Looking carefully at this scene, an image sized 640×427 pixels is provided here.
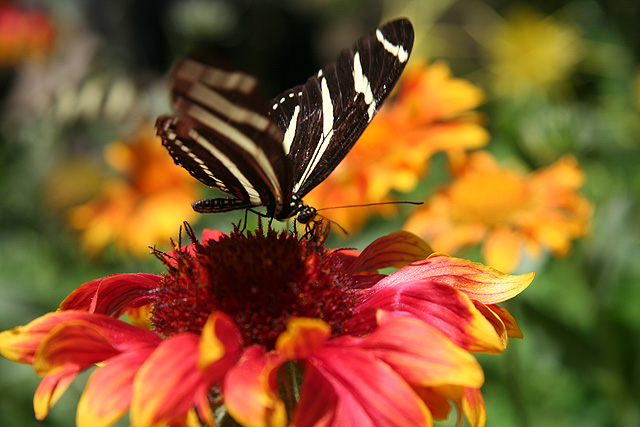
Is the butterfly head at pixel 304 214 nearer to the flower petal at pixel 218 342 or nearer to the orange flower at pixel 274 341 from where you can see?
the orange flower at pixel 274 341

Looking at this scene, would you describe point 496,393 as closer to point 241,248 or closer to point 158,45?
point 241,248

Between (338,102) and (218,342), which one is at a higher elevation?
(338,102)

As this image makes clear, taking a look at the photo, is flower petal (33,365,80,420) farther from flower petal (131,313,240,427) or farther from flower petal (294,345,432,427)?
flower petal (294,345,432,427)

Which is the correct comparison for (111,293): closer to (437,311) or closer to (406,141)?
(437,311)

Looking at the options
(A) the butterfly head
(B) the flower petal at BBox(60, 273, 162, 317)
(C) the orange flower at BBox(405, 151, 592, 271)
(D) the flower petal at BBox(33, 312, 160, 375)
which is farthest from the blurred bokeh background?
(D) the flower petal at BBox(33, 312, 160, 375)

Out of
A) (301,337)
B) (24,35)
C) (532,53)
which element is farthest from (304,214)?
(24,35)

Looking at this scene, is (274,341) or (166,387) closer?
(166,387)

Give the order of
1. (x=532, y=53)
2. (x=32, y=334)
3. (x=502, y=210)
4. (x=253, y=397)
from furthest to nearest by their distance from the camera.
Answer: (x=532, y=53)
(x=502, y=210)
(x=32, y=334)
(x=253, y=397)
